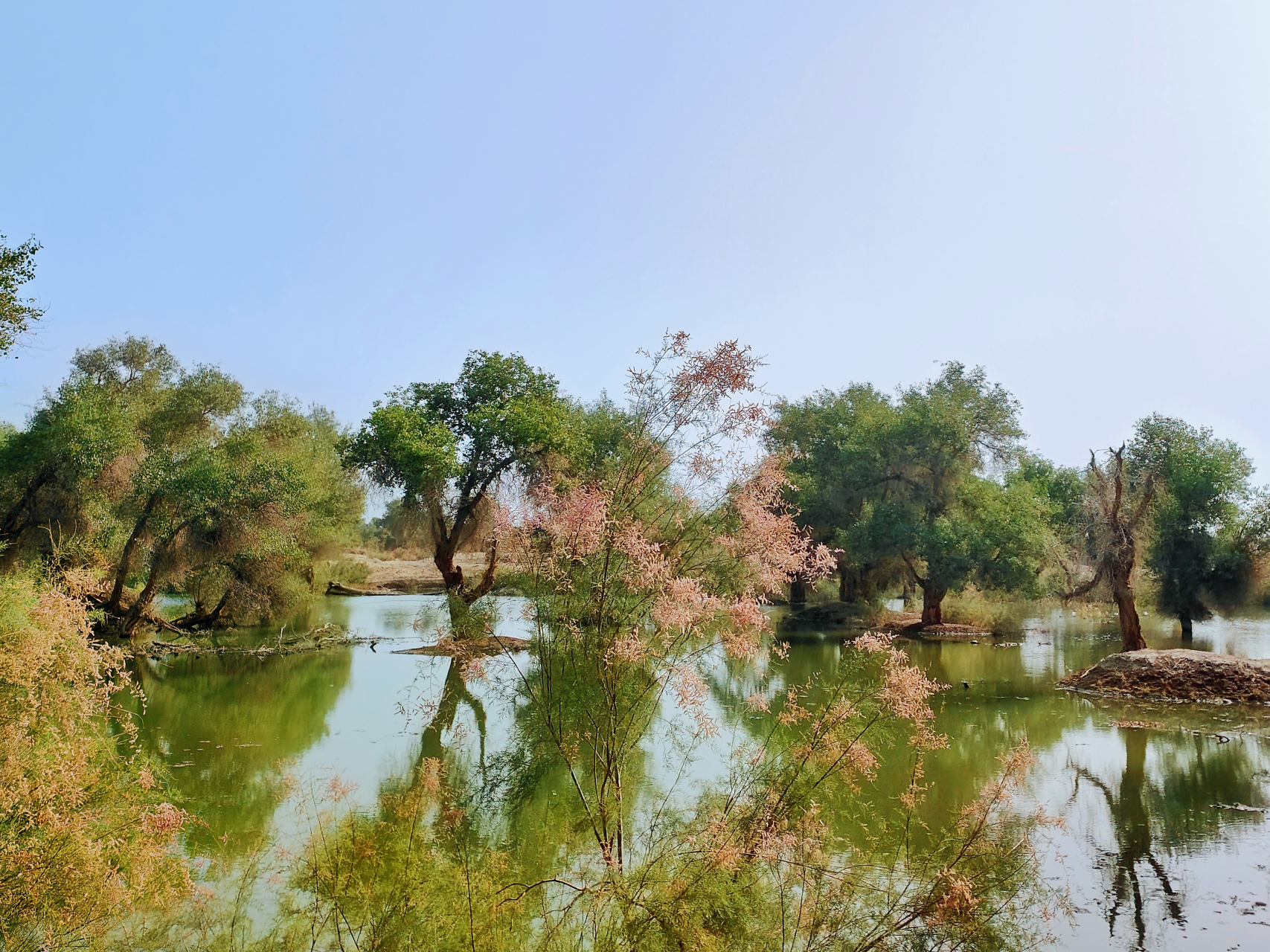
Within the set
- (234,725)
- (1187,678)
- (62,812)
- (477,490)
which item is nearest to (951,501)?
(1187,678)

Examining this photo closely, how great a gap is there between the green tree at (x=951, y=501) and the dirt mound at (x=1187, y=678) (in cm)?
970

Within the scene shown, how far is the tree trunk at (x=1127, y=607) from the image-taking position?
17.5 metres

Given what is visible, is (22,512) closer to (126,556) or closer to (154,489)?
(126,556)

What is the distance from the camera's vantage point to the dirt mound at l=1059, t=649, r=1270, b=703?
14.5 meters

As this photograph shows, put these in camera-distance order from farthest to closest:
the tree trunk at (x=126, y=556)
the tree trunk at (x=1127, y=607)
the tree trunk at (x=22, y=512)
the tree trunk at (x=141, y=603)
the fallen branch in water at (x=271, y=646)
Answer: the tree trunk at (x=141, y=603), the tree trunk at (x=22, y=512), the tree trunk at (x=126, y=556), the fallen branch in water at (x=271, y=646), the tree trunk at (x=1127, y=607)

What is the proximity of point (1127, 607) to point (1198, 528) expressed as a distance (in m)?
9.95

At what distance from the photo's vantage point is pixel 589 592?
16.8 feet

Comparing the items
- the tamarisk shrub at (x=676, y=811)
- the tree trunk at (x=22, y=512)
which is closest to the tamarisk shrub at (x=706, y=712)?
the tamarisk shrub at (x=676, y=811)

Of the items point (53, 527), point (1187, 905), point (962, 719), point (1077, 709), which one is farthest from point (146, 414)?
point (1187, 905)

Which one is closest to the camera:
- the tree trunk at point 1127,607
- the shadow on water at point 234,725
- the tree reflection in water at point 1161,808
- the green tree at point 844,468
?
the tree reflection in water at point 1161,808

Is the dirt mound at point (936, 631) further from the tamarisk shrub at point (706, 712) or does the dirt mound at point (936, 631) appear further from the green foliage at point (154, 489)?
the tamarisk shrub at point (706, 712)

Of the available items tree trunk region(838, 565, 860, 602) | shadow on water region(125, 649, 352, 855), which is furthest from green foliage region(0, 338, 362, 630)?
tree trunk region(838, 565, 860, 602)

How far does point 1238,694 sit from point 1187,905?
10408 mm

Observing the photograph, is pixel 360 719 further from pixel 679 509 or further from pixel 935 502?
pixel 935 502
